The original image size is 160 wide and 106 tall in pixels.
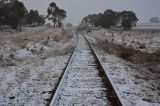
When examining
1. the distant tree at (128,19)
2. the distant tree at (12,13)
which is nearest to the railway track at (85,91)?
the distant tree at (12,13)

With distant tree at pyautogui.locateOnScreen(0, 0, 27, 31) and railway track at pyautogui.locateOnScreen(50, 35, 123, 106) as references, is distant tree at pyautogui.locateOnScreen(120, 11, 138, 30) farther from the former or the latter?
railway track at pyautogui.locateOnScreen(50, 35, 123, 106)

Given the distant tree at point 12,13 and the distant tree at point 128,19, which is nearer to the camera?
the distant tree at point 12,13

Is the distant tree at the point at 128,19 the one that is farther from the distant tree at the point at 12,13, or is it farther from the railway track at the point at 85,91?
the railway track at the point at 85,91

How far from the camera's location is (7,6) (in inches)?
3295

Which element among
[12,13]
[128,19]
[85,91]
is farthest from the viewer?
[128,19]

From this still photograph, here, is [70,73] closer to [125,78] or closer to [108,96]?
[125,78]

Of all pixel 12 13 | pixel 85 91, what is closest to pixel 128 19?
pixel 12 13

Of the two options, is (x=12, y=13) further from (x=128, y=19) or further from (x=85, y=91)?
(x=85, y=91)

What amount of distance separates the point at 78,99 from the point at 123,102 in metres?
1.31

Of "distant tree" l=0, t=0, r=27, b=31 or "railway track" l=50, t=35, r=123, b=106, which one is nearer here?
"railway track" l=50, t=35, r=123, b=106

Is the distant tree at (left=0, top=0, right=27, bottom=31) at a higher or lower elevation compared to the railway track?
higher

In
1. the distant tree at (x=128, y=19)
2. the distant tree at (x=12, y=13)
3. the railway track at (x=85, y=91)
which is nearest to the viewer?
the railway track at (x=85, y=91)

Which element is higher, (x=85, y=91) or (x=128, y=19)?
(x=128, y=19)

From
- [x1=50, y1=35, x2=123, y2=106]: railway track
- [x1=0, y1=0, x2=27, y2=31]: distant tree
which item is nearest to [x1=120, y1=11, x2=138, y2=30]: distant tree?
[x1=0, y1=0, x2=27, y2=31]: distant tree
